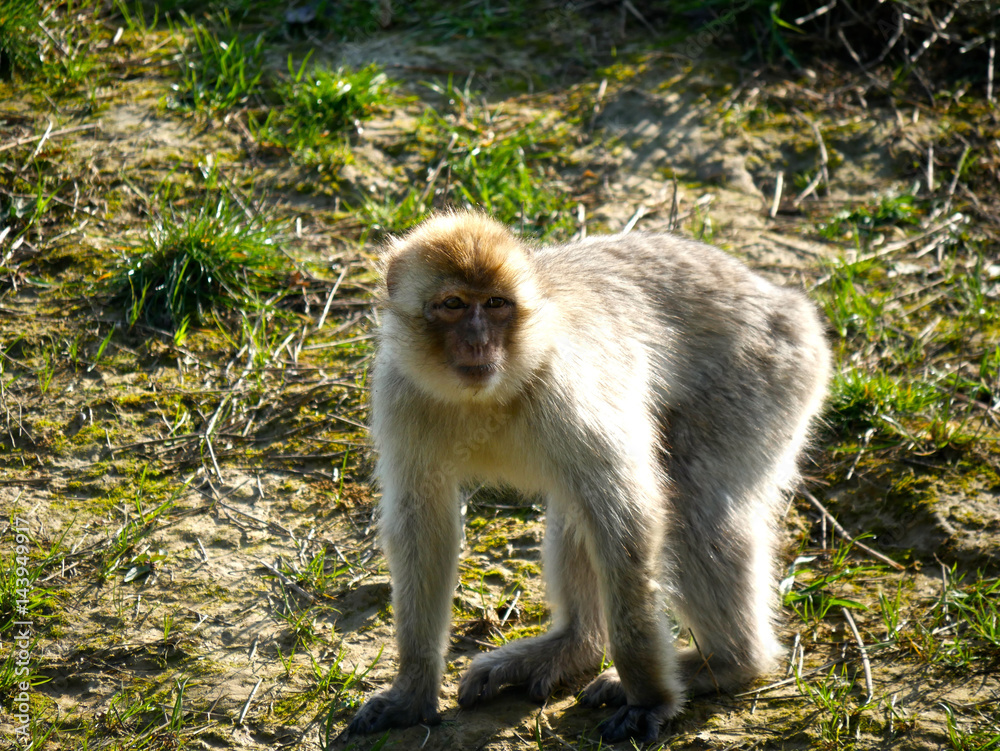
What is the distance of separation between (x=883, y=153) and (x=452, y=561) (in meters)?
4.58

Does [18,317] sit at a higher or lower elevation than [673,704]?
higher

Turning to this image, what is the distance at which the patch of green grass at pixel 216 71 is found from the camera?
6.23m

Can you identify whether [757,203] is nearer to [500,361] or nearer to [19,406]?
[500,361]

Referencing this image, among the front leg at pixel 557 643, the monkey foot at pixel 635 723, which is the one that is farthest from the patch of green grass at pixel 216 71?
the monkey foot at pixel 635 723

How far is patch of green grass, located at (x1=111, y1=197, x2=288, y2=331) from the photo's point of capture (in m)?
5.05

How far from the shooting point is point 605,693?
11.8ft

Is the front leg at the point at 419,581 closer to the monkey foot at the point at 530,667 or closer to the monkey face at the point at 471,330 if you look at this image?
the monkey foot at the point at 530,667

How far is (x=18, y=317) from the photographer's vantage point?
495 centimetres

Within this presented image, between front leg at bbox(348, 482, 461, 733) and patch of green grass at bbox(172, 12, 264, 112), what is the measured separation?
3789 millimetres

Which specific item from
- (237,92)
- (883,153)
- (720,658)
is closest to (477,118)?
(237,92)

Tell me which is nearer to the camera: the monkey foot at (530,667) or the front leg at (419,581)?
the front leg at (419,581)

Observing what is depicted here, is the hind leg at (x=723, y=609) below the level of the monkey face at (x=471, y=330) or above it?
below

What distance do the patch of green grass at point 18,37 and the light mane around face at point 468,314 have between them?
4295 mm

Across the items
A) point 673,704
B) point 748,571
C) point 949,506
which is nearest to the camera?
point 673,704
